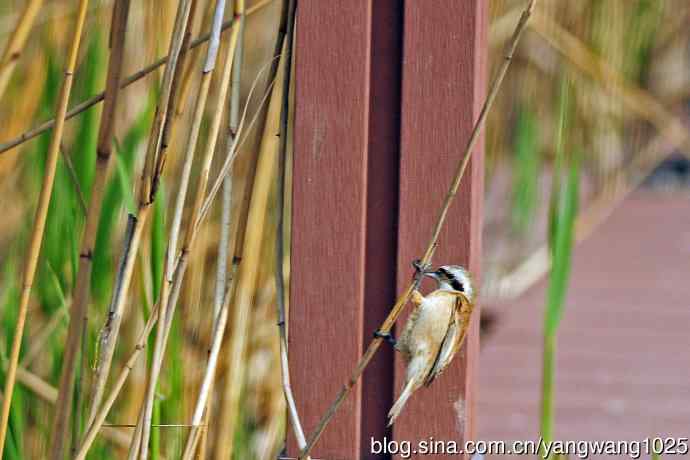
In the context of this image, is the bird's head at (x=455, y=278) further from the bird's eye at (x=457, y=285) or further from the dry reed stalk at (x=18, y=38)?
the dry reed stalk at (x=18, y=38)

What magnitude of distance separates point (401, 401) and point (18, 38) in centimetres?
35

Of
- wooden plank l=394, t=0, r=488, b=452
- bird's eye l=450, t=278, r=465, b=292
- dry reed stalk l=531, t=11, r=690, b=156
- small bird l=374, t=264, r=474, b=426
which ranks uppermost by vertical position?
dry reed stalk l=531, t=11, r=690, b=156

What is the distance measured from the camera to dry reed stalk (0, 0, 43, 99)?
59 centimetres

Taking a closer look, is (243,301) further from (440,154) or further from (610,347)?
(610,347)

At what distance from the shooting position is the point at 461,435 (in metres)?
0.73

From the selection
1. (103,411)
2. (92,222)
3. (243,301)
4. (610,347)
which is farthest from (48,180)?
(610,347)

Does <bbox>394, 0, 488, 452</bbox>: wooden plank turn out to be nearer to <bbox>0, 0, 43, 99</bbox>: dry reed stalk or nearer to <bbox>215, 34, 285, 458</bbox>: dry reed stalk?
<bbox>215, 34, 285, 458</bbox>: dry reed stalk

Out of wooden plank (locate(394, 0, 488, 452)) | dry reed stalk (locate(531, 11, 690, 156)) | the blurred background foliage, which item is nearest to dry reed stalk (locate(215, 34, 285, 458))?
the blurred background foliage

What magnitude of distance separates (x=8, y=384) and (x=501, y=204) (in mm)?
2091

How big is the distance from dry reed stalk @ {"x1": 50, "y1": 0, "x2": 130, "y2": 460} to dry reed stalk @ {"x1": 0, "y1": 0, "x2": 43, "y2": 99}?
0.18ft

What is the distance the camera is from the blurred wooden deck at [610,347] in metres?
1.99

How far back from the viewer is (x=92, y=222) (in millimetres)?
580

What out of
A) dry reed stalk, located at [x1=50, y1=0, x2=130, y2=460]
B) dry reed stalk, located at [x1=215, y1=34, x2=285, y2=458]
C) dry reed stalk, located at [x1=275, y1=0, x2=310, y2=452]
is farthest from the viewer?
dry reed stalk, located at [x1=215, y1=34, x2=285, y2=458]

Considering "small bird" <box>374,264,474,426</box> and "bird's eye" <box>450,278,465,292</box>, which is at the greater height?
"bird's eye" <box>450,278,465,292</box>
